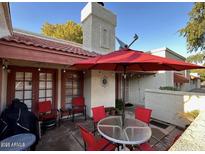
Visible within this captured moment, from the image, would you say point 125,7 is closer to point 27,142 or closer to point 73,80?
point 73,80

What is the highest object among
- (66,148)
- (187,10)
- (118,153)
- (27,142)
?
(187,10)

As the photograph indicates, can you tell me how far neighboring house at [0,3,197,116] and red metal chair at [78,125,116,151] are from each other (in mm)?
3194

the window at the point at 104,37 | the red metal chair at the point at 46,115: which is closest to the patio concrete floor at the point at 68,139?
the red metal chair at the point at 46,115

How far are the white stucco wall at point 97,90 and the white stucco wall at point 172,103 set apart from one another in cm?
268

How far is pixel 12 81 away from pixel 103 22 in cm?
739

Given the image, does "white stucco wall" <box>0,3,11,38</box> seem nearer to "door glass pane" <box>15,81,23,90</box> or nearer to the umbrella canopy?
the umbrella canopy

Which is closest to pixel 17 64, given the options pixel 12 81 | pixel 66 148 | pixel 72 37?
pixel 12 81

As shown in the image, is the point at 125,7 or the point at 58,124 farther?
the point at 125,7

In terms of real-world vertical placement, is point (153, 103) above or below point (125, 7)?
below

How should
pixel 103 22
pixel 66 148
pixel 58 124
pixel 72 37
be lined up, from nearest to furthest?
pixel 66 148
pixel 58 124
pixel 103 22
pixel 72 37

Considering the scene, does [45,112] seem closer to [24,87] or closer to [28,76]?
[24,87]

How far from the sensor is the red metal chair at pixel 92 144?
2.71 metres

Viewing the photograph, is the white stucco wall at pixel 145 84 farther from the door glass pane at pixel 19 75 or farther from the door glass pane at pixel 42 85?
the door glass pane at pixel 19 75

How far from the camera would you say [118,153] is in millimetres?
1663
